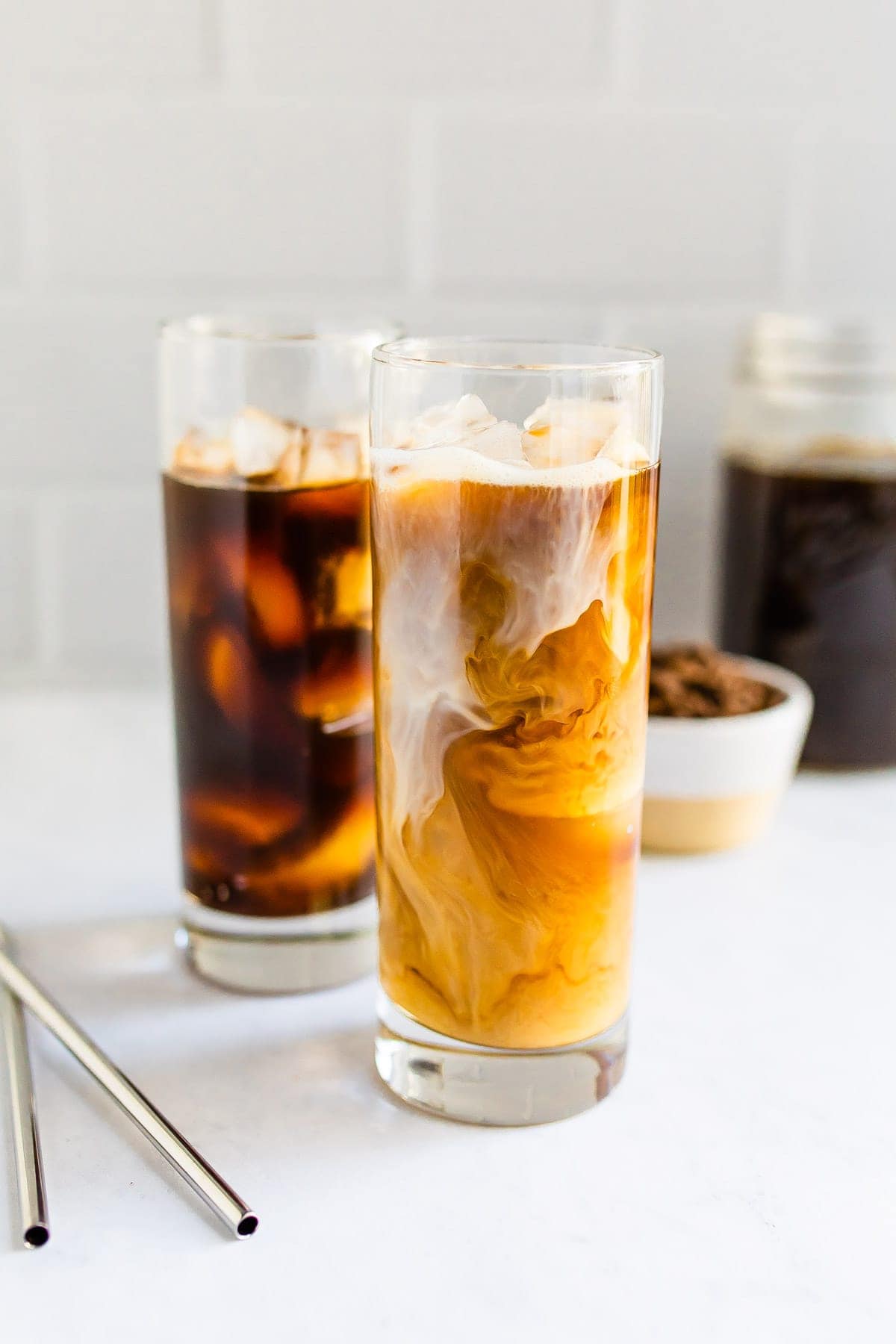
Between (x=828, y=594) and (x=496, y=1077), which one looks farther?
(x=828, y=594)

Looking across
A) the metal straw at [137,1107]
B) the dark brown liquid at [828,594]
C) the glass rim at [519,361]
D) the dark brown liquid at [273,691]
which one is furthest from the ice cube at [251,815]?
the dark brown liquid at [828,594]

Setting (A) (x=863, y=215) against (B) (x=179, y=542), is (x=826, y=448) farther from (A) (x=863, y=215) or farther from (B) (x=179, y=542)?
(B) (x=179, y=542)

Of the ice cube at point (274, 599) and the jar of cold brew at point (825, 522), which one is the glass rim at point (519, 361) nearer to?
→ the ice cube at point (274, 599)

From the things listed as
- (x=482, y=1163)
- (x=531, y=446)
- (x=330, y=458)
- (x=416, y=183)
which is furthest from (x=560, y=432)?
(x=416, y=183)

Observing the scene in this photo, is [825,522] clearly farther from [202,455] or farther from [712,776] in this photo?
[202,455]

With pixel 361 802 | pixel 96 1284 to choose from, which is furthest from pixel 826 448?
pixel 96 1284

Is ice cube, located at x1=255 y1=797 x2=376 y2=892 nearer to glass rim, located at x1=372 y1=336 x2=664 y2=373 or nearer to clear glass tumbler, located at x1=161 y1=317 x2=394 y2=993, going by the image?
clear glass tumbler, located at x1=161 y1=317 x2=394 y2=993
